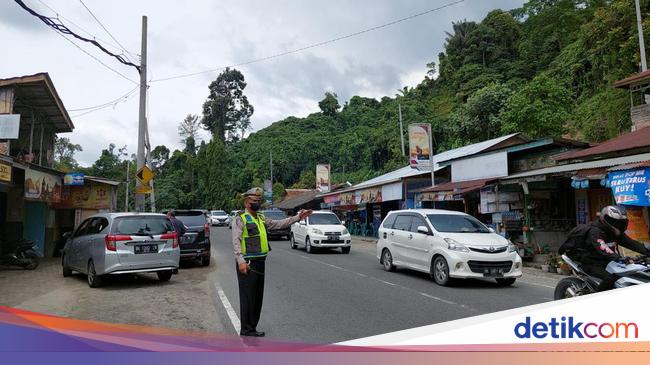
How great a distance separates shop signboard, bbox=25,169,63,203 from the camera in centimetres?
1426

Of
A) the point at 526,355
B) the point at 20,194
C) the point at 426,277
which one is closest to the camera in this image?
the point at 526,355

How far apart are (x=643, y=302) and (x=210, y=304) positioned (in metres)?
6.92

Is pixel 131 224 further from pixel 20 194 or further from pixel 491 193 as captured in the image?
pixel 491 193

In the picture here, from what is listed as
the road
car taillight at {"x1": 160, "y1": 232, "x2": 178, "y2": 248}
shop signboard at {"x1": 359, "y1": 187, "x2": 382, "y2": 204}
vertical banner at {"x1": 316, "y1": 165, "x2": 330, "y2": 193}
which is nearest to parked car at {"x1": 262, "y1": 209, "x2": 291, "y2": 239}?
shop signboard at {"x1": 359, "y1": 187, "x2": 382, "y2": 204}

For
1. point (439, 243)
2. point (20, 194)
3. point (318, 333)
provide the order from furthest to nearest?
1. point (20, 194)
2. point (439, 243)
3. point (318, 333)

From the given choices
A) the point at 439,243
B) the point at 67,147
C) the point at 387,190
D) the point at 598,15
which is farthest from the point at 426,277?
the point at 67,147

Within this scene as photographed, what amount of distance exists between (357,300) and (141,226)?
17.5 ft

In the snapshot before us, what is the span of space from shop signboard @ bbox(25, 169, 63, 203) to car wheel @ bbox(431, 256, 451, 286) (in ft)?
38.9

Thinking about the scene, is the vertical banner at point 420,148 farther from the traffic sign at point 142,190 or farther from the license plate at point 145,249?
the license plate at point 145,249

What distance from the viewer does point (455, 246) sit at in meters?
10.3

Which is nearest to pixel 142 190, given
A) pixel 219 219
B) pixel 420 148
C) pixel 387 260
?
pixel 387 260

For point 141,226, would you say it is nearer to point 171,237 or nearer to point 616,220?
point 171,237

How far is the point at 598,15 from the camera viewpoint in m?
30.0

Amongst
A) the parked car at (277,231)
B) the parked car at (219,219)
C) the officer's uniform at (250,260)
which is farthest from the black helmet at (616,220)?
the parked car at (219,219)
